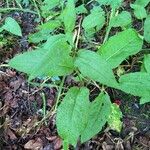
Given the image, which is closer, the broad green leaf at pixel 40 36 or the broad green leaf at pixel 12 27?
the broad green leaf at pixel 40 36

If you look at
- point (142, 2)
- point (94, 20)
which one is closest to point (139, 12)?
point (142, 2)

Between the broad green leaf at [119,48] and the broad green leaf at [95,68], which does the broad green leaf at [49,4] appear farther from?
the broad green leaf at [95,68]

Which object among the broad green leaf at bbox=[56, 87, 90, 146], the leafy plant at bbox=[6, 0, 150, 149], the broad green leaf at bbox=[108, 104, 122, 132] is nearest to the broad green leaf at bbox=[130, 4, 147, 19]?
the leafy plant at bbox=[6, 0, 150, 149]

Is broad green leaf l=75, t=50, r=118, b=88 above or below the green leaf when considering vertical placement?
below

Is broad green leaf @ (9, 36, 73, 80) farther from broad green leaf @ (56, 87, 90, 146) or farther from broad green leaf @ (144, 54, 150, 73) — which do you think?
broad green leaf @ (144, 54, 150, 73)

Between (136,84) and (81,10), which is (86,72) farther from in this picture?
(81,10)

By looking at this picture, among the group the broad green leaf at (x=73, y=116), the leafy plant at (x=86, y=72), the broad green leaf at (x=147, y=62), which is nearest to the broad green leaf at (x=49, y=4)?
the leafy plant at (x=86, y=72)
